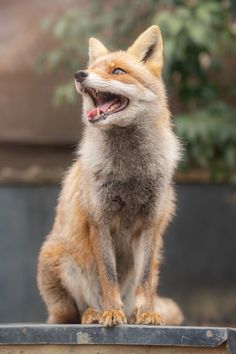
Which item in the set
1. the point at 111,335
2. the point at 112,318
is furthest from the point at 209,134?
the point at 111,335

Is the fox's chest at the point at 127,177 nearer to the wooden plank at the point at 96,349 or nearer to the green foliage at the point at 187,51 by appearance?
the wooden plank at the point at 96,349

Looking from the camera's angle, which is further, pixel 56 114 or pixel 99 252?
pixel 56 114

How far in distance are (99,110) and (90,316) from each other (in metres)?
1.52

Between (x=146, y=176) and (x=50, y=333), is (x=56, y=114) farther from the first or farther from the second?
(x=50, y=333)

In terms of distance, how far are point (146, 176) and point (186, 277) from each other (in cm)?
463

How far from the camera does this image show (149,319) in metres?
5.59

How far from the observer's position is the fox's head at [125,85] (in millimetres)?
5547

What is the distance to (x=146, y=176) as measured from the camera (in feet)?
18.9

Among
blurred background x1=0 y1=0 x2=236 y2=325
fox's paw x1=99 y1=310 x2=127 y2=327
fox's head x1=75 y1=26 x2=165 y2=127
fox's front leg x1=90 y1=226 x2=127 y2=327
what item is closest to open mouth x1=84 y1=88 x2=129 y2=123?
fox's head x1=75 y1=26 x2=165 y2=127

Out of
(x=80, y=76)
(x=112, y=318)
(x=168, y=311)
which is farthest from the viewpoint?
(x=168, y=311)

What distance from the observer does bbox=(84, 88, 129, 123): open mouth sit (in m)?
5.58

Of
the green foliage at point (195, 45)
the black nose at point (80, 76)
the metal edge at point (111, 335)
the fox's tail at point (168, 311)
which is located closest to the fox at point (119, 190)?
the black nose at point (80, 76)

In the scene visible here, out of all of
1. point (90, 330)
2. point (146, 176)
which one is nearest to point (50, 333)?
point (90, 330)

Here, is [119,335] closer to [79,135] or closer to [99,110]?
[99,110]
